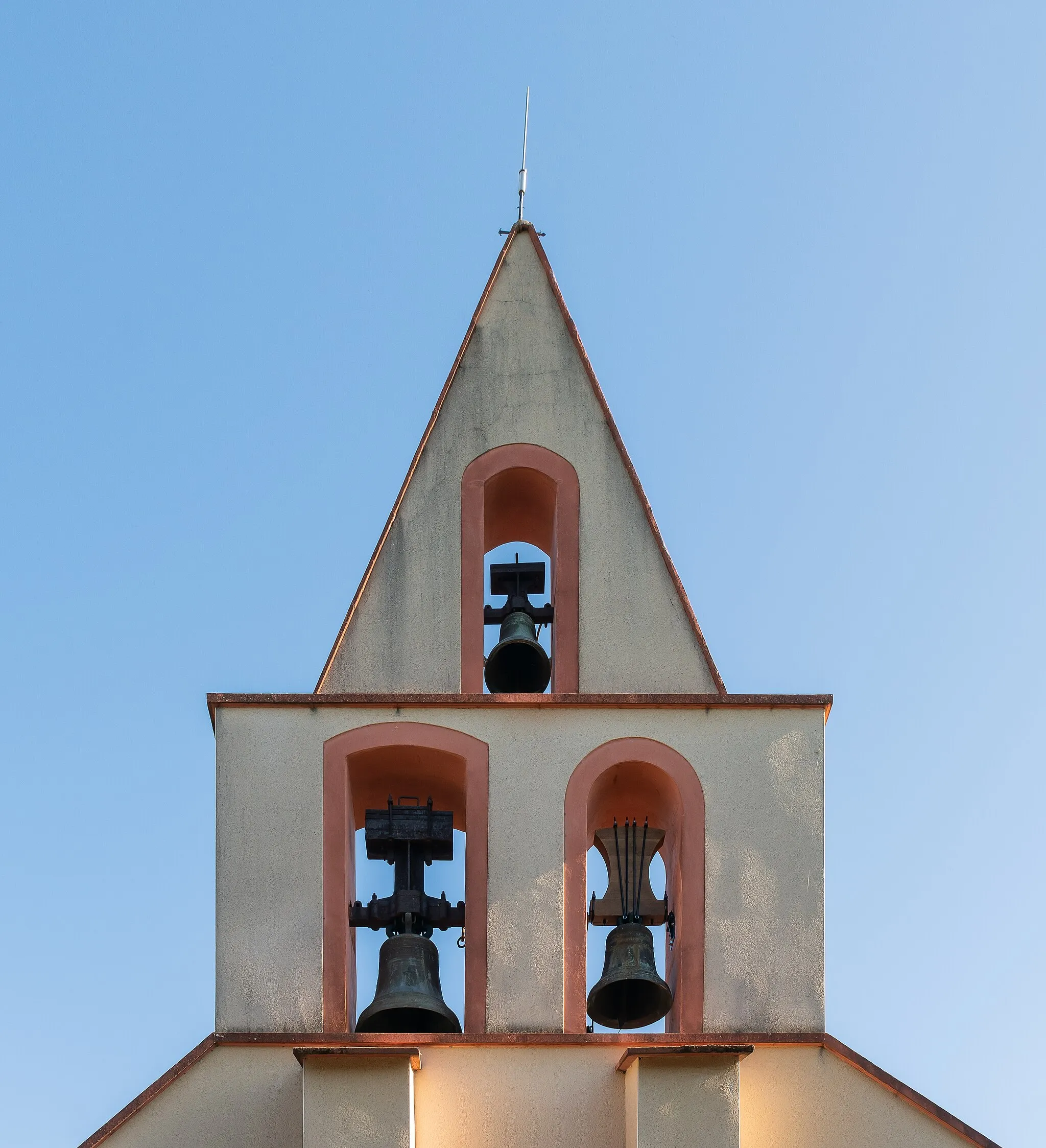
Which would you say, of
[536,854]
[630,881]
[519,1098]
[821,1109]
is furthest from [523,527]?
[821,1109]

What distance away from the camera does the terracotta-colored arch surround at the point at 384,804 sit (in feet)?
51.9

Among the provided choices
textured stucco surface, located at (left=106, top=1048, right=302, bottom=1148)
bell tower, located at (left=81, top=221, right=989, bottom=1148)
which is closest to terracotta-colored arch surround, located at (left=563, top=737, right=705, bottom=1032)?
bell tower, located at (left=81, top=221, right=989, bottom=1148)

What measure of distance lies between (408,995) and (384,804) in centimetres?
162

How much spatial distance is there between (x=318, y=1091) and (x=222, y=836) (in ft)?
6.23

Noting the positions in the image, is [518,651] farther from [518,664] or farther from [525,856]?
[525,856]

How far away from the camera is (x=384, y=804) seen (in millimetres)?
17141

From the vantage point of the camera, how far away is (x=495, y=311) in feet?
→ 59.9

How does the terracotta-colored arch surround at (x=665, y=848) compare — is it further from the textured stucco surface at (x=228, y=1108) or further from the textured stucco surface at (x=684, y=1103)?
the textured stucco surface at (x=228, y=1108)

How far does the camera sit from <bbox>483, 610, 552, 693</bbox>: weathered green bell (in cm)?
1764

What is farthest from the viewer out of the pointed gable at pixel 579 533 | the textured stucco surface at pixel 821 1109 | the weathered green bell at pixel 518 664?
the weathered green bell at pixel 518 664

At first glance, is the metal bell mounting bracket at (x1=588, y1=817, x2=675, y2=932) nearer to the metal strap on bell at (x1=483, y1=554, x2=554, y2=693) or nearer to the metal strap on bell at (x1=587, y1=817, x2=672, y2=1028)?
the metal strap on bell at (x1=587, y1=817, x2=672, y2=1028)

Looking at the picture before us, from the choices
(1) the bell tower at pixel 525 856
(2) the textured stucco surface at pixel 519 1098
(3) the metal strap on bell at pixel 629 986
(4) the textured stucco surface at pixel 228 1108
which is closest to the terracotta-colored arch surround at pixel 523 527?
(1) the bell tower at pixel 525 856

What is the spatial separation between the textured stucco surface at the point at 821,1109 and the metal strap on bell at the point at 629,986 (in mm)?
820

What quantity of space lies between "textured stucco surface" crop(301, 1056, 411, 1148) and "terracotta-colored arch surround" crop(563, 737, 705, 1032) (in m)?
1.27
